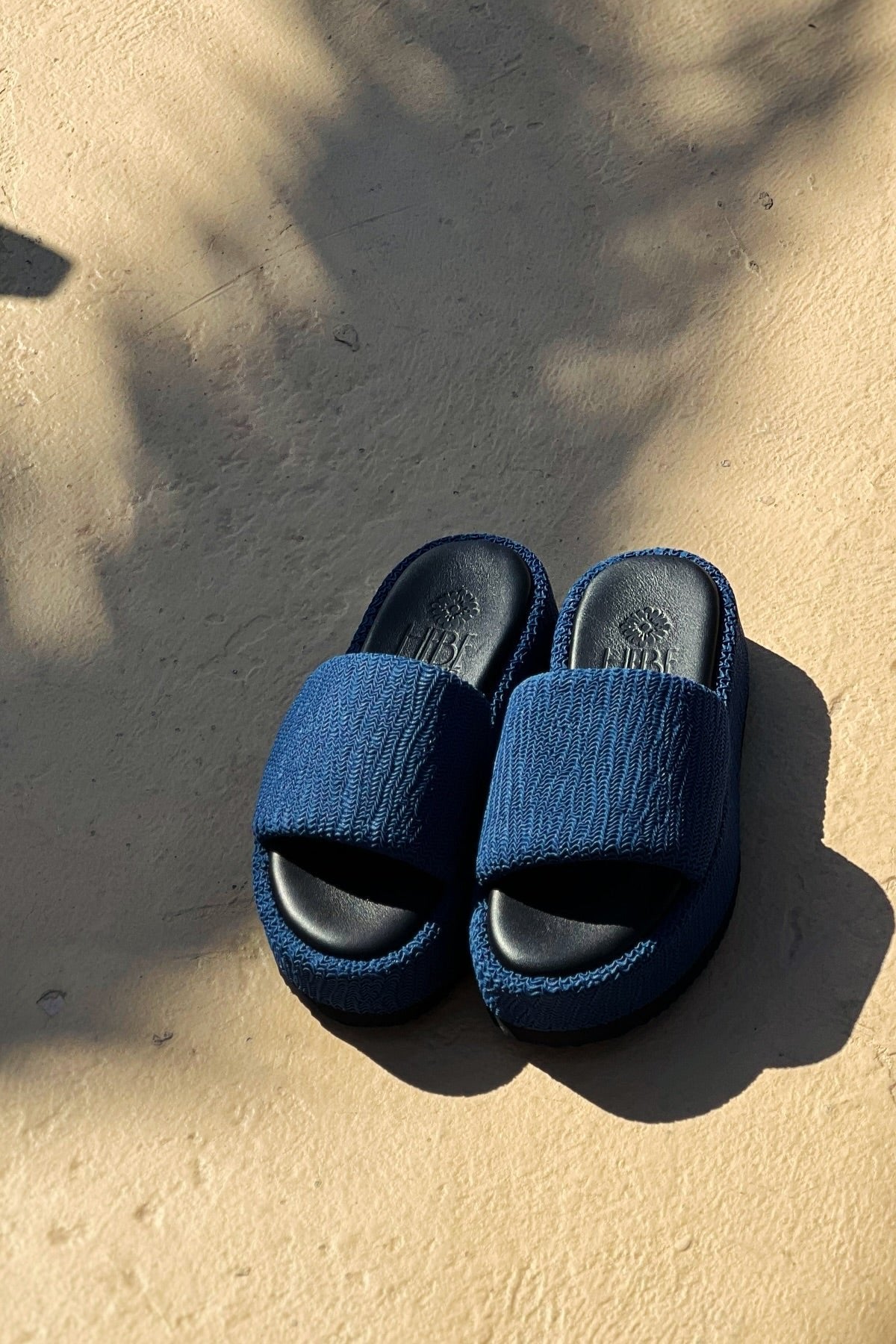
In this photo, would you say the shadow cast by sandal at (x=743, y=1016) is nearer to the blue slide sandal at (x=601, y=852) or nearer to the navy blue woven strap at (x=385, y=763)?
the blue slide sandal at (x=601, y=852)

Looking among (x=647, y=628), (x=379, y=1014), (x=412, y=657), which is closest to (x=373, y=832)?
(x=379, y=1014)

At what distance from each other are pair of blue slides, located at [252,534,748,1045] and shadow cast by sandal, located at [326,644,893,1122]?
46 mm

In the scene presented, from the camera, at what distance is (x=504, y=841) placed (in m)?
1.53

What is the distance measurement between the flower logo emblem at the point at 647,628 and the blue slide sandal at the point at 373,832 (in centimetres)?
22

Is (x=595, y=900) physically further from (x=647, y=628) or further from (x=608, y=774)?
(x=647, y=628)

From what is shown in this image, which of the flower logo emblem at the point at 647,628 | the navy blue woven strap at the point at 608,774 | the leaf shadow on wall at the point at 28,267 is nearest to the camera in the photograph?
the navy blue woven strap at the point at 608,774

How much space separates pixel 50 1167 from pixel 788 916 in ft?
3.17

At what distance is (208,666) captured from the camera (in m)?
1.98

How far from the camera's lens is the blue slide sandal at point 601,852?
4.91 ft

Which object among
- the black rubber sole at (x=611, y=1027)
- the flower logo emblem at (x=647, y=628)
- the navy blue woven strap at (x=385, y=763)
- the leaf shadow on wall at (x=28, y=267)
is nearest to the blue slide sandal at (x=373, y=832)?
the navy blue woven strap at (x=385, y=763)

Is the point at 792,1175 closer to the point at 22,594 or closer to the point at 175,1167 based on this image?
the point at 175,1167

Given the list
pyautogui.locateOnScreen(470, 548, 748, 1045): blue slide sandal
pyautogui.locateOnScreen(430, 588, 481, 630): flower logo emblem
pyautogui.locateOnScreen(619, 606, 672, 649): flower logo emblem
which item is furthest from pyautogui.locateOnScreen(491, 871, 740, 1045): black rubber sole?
pyautogui.locateOnScreen(430, 588, 481, 630): flower logo emblem

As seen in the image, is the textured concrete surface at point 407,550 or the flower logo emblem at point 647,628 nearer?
the textured concrete surface at point 407,550

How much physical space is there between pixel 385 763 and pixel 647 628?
44cm
